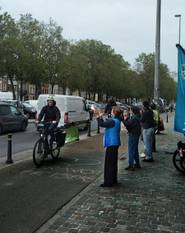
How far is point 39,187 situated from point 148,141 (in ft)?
14.0

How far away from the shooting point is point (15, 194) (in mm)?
7004

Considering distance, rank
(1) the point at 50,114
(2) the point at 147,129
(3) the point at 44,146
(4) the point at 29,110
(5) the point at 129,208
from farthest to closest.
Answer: (4) the point at 29,110, (2) the point at 147,129, (1) the point at 50,114, (3) the point at 44,146, (5) the point at 129,208

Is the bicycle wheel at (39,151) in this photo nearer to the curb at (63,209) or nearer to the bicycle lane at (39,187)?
the bicycle lane at (39,187)

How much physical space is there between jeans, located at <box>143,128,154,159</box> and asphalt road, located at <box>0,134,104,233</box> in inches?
50.4

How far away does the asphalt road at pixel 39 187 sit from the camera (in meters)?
5.68

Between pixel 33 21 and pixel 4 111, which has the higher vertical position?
pixel 33 21

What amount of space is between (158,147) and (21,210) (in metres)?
9.01

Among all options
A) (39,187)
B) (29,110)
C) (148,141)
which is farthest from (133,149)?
(29,110)

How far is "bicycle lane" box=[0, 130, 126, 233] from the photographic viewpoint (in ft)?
18.7

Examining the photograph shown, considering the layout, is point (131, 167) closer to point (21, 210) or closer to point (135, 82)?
point (21, 210)

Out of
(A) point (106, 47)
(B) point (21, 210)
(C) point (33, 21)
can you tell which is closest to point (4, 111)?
(B) point (21, 210)

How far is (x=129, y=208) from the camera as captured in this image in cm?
615

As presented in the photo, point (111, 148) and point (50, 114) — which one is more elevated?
point (50, 114)

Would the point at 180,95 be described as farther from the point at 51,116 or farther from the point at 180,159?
the point at 51,116
